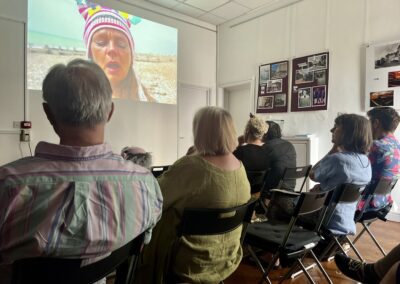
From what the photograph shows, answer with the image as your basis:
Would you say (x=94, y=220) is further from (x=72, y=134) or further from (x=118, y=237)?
(x=72, y=134)

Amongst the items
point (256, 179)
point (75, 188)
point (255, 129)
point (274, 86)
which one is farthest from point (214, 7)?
point (75, 188)

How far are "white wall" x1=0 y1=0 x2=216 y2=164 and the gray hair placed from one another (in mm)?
3514

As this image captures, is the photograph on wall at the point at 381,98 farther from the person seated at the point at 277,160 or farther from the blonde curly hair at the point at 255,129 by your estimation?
the blonde curly hair at the point at 255,129

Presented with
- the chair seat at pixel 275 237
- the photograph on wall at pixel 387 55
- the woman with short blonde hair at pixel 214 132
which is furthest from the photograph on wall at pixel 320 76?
the woman with short blonde hair at pixel 214 132

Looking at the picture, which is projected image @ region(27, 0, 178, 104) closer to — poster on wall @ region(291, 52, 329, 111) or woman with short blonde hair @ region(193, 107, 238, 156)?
poster on wall @ region(291, 52, 329, 111)

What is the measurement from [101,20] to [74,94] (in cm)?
432

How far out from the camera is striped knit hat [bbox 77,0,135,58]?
4.45 metres

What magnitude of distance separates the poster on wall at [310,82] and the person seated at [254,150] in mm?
2332

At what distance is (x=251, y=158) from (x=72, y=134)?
2.02 m

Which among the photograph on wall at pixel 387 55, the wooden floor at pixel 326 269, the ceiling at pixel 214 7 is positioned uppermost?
the ceiling at pixel 214 7

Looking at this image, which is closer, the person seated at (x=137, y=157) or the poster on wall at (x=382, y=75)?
the person seated at (x=137, y=157)

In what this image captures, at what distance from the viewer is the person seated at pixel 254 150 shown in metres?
2.67

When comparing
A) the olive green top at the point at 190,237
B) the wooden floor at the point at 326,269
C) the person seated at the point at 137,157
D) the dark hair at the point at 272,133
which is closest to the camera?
the olive green top at the point at 190,237

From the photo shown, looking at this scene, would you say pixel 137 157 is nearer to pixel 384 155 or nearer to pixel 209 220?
pixel 209 220
